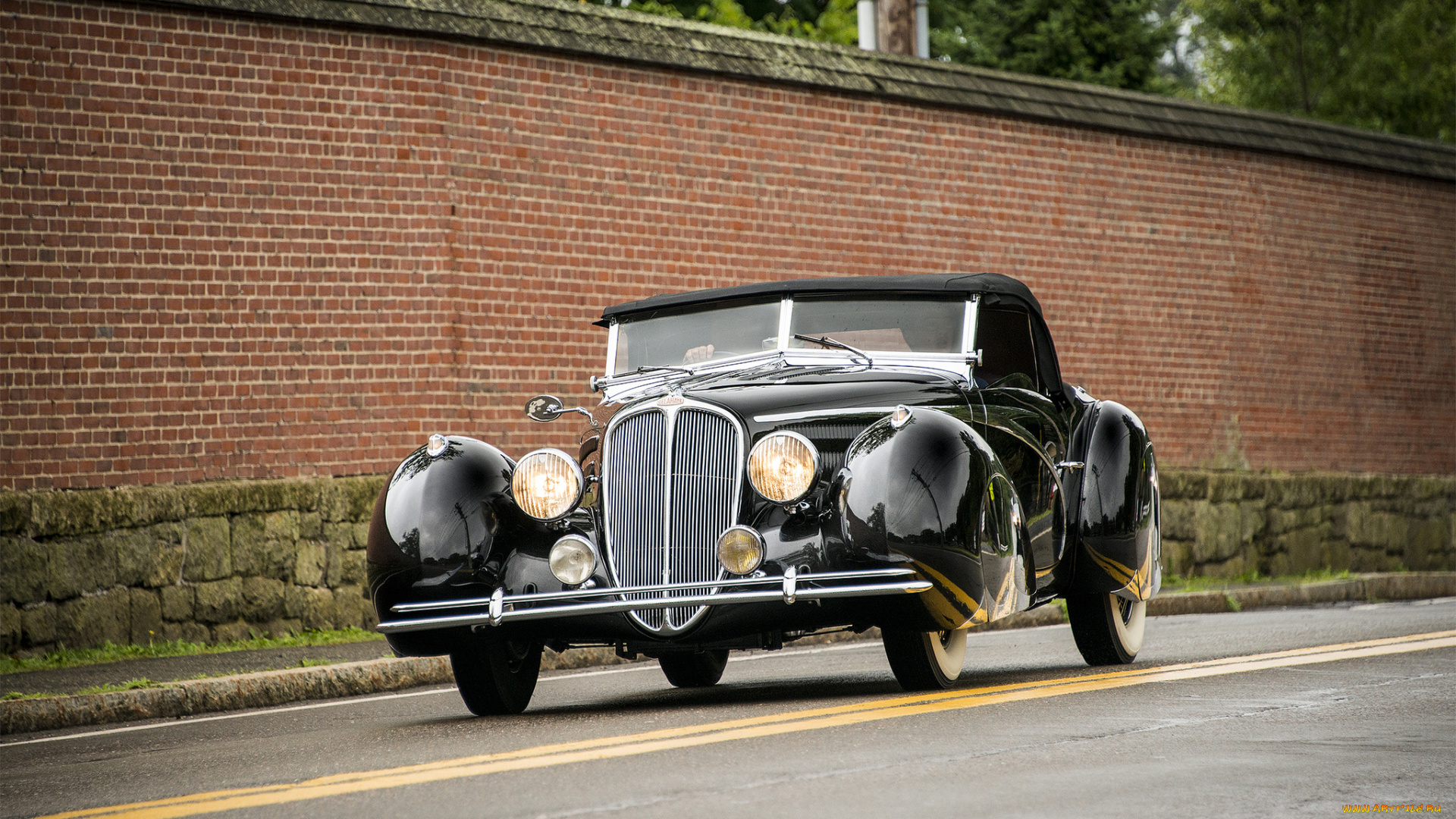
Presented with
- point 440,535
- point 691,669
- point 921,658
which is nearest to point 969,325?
point 921,658

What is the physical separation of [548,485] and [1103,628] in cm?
309

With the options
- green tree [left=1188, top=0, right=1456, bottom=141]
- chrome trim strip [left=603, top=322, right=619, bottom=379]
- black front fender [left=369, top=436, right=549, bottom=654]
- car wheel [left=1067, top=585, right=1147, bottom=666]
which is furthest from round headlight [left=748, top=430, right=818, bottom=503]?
green tree [left=1188, top=0, right=1456, bottom=141]

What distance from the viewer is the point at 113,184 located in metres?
11.1

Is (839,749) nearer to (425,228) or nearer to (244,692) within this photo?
(244,692)

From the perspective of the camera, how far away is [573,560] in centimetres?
661

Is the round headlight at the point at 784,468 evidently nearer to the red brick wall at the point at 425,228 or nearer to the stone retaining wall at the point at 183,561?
the stone retaining wall at the point at 183,561

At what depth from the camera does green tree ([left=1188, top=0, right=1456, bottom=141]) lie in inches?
1267

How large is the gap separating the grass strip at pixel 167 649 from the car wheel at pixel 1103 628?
5.09 m

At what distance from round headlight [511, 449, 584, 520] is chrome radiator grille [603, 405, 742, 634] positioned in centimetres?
21

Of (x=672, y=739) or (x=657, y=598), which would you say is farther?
(x=657, y=598)

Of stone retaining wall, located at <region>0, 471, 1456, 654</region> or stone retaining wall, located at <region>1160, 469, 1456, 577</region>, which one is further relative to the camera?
stone retaining wall, located at <region>1160, 469, 1456, 577</region>

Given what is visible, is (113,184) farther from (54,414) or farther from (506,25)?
(506,25)

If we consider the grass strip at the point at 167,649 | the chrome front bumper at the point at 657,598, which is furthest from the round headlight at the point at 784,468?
the grass strip at the point at 167,649

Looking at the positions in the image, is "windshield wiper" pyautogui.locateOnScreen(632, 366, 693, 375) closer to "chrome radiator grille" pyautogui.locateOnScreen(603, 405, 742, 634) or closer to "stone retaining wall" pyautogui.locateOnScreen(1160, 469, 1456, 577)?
"chrome radiator grille" pyautogui.locateOnScreen(603, 405, 742, 634)
